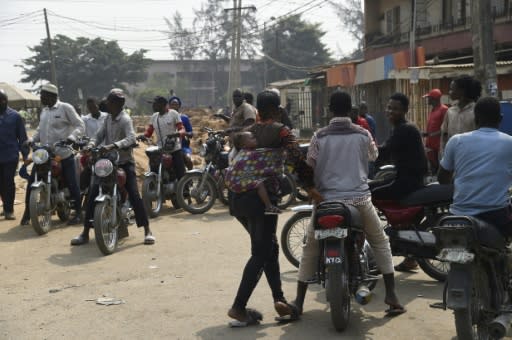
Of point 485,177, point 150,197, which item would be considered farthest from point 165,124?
point 485,177

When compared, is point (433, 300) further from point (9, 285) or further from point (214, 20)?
point (214, 20)

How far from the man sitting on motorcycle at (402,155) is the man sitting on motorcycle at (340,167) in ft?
2.69

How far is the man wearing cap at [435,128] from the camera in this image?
1047cm

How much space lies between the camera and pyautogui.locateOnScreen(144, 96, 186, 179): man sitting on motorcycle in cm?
1082

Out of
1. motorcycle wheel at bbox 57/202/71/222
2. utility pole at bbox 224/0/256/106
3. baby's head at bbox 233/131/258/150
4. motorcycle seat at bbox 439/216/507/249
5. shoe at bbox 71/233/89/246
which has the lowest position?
shoe at bbox 71/233/89/246

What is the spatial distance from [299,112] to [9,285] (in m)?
29.9

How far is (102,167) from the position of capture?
303 inches

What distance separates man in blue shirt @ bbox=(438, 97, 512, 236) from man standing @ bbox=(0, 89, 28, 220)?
285 inches

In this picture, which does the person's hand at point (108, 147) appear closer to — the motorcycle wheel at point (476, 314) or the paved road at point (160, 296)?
the paved road at point (160, 296)

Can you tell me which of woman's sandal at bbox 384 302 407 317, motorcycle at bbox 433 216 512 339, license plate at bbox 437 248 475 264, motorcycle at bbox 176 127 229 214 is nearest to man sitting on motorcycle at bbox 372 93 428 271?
woman's sandal at bbox 384 302 407 317

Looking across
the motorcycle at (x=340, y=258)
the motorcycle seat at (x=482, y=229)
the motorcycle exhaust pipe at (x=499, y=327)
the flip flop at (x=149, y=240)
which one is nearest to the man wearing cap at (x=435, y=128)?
the flip flop at (x=149, y=240)

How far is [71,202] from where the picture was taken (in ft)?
31.7

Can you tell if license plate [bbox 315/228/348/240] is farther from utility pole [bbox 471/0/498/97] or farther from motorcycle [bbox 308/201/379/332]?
utility pole [bbox 471/0/498/97]

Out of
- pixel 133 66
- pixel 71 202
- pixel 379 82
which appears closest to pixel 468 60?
pixel 379 82
